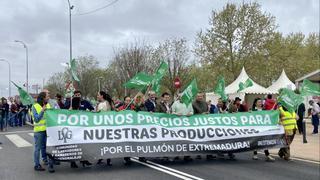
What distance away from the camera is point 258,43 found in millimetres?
42250

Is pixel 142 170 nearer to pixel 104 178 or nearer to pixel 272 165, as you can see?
pixel 104 178

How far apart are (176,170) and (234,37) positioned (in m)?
33.3

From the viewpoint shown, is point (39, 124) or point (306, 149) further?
point (306, 149)

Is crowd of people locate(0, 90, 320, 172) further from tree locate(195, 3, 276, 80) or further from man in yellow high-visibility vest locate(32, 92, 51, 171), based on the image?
tree locate(195, 3, 276, 80)

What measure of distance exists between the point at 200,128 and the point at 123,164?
2116mm

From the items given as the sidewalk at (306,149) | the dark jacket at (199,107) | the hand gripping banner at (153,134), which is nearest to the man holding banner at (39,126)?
the hand gripping banner at (153,134)

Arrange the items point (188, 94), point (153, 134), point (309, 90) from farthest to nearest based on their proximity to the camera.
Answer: point (309, 90) → point (188, 94) → point (153, 134)

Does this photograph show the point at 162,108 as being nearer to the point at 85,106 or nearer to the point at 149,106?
the point at 149,106

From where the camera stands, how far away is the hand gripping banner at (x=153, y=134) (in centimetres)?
1009

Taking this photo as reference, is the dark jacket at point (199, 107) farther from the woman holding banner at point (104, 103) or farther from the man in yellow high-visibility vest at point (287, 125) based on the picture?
the woman holding banner at point (104, 103)

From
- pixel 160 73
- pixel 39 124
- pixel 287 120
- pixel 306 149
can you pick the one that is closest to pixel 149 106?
pixel 160 73

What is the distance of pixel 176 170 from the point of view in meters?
9.98

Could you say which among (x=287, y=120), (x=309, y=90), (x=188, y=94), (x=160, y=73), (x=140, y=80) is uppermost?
(x=160, y=73)

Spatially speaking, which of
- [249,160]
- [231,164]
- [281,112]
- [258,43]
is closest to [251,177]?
[231,164]
